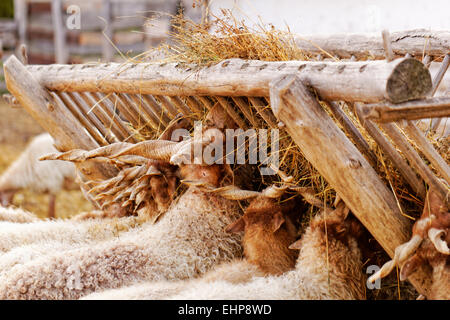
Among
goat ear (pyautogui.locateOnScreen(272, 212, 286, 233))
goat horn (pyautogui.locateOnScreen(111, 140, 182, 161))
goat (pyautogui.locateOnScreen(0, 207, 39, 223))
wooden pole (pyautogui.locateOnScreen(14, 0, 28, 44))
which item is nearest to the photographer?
goat ear (pyautogui.locateOnScreen(272, 212, 286, 233))

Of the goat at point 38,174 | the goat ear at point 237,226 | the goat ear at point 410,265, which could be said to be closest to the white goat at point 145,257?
the goat ear at point 237,226

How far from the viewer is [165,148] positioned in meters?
2.85

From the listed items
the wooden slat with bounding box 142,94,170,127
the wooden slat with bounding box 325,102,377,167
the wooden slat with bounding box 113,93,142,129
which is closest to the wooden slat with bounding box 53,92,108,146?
the wooden slat with bounding box 113,93,142,129

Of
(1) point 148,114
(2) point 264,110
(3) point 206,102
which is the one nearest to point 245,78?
(2) point 264,110

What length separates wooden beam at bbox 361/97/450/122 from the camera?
5.87 ft

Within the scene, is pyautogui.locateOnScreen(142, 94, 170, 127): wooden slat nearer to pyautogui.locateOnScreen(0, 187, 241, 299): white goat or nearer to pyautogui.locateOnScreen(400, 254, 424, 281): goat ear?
pyautogui.locateOnScreen(0, 187, 241, 299): white goat

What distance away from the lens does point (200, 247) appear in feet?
8.99

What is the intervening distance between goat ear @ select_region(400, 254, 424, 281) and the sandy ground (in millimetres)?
3490

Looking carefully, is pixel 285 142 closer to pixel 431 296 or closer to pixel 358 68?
pixel 358 68

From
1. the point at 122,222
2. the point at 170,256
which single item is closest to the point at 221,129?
the point at 170,256

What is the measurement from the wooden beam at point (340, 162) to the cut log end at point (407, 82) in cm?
30

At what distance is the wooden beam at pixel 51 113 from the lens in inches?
140

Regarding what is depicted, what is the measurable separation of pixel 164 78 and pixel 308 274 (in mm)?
1116

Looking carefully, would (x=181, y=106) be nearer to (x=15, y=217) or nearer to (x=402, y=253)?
(x=402, y=253)
